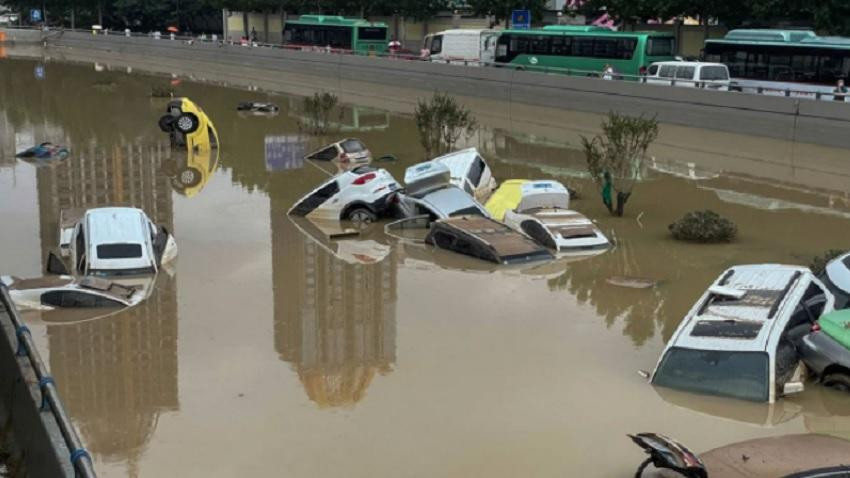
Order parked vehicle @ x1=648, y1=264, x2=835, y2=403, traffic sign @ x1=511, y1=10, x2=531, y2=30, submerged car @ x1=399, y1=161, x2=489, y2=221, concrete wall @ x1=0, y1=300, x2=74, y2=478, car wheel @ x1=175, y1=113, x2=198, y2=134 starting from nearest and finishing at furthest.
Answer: concrete wall @ x1=0, y1=300, x2=74, y2=478 < parked vehicle @ x1=648, y1=264, x2=835, y2=403 < submerged car @ x1=399, y1=161, x2=489, y2=221 < car wheel @ x1=175, y1=113, x2=198, y2=134 < traffic sign @ x1=511, y1=10, x2=531, y2=30

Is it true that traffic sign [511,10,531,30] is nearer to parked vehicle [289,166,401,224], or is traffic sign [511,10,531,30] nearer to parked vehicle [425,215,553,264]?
parked vehicle [289,166,401,224]

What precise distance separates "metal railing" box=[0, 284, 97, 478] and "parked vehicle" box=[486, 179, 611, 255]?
10212 millimetres

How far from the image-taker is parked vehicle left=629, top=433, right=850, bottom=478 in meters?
8.73

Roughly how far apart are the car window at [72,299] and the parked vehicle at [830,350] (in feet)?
31.4

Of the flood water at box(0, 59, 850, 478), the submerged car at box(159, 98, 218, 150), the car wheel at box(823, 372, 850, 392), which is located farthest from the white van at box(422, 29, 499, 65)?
the car wheel at box(823, 372, 850, 392)

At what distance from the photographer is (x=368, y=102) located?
47.6 metres

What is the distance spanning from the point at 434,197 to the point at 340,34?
44.8 m

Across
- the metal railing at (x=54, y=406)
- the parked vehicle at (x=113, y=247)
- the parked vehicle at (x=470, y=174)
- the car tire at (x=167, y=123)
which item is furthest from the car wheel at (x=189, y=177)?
the metal railing at (x=54, y=406)

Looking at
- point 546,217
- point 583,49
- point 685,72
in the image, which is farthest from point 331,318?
point 583,49

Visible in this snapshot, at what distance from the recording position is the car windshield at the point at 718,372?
1102cm

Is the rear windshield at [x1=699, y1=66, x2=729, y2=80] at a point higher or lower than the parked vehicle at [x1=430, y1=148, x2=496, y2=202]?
higher

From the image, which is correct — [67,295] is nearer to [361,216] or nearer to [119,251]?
[119,251]

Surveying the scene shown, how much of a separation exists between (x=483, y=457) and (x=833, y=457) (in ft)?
10.9

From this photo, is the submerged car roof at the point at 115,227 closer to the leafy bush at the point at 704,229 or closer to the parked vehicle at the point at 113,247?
the parked vehicle at the point at 113,247
